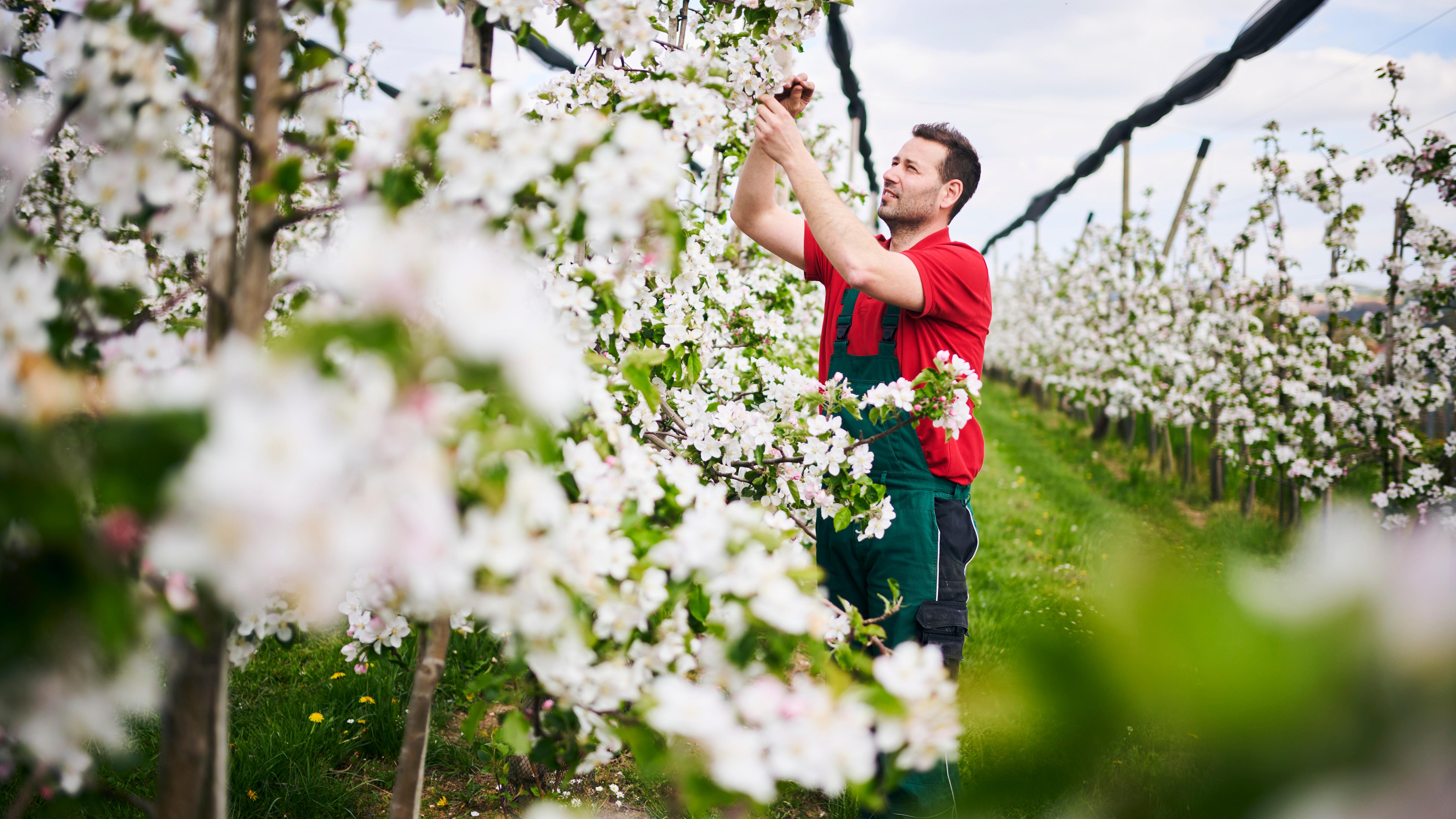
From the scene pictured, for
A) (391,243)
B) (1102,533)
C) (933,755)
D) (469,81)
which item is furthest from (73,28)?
(1102,533)

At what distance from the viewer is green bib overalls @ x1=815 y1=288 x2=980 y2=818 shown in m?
2.51

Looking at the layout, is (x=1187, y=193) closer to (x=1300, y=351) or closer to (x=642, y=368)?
(x=1300, y=351)

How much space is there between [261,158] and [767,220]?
2.26m

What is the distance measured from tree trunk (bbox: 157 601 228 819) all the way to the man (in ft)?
6.12

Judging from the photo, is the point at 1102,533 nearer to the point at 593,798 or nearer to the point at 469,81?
the point at 593,798

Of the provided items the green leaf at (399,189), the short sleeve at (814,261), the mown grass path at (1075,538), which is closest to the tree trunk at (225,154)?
the green leaf at (399,189)

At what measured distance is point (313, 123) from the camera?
1.13 metres

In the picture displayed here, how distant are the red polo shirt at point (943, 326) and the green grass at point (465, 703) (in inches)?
23.1

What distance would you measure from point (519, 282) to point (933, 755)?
0.77 meters

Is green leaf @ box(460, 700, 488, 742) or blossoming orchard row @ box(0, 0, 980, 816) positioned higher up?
blossoming orchard row @ box(0, 0, 980, 816)

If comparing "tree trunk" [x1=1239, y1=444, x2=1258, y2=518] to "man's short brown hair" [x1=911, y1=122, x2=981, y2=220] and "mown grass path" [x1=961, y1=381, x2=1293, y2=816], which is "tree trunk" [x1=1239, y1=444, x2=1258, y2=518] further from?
"man's short brown hair" [x1=911, y1=122, x2=981, y2=220]

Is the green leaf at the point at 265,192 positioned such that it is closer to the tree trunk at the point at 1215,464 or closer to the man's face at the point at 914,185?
the man's face at the point at 914,185

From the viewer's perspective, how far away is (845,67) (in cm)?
588

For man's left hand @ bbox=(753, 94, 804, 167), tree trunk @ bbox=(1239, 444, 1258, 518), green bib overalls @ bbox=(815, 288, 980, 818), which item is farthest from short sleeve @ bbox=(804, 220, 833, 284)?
tree trunk @ bbox=(1239, 444, 1258, 518)
